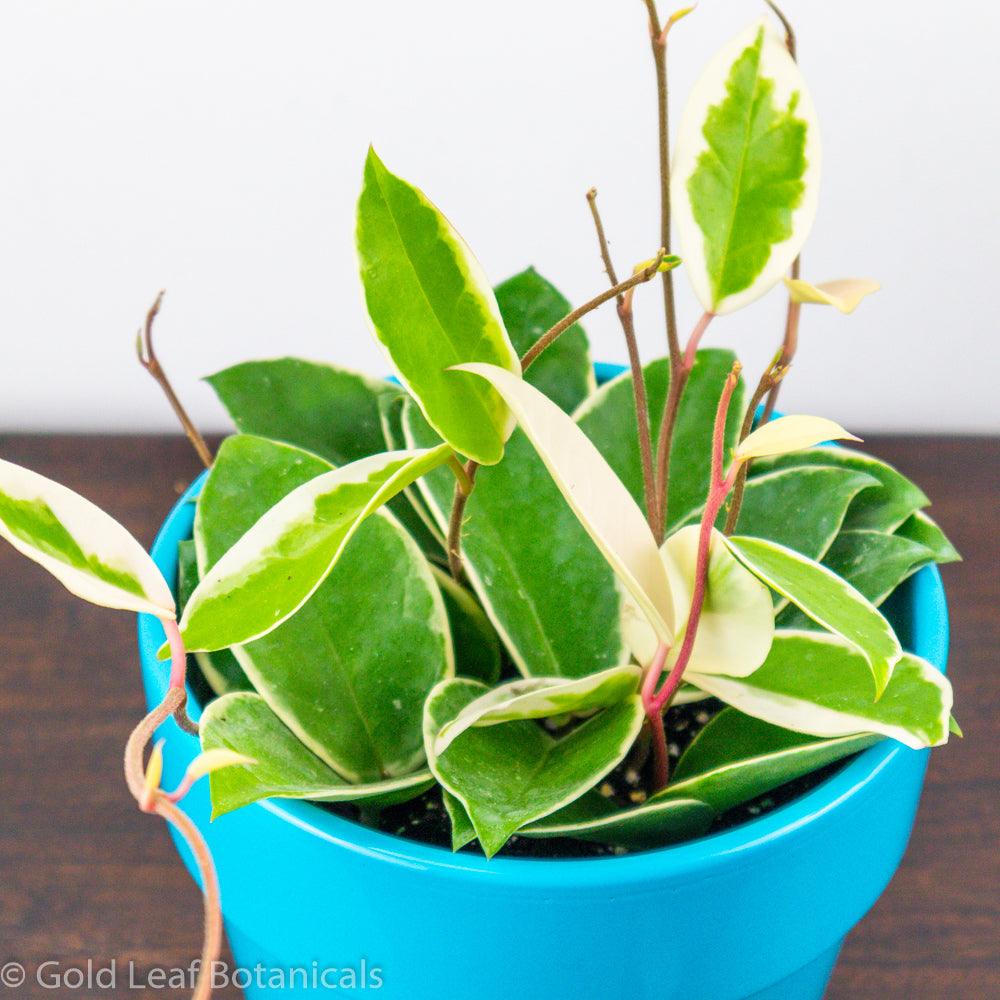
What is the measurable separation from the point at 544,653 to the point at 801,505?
89 mm

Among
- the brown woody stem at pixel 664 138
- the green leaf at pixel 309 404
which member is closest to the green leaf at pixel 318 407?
the green leaf at pixel 309 404

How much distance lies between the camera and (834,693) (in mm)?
303

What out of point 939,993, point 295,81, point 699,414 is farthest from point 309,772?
point 295,81

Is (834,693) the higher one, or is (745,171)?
(745,171)

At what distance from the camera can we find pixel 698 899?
28cm

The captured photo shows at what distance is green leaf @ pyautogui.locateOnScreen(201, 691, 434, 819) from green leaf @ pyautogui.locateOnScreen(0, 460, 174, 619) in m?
0.04

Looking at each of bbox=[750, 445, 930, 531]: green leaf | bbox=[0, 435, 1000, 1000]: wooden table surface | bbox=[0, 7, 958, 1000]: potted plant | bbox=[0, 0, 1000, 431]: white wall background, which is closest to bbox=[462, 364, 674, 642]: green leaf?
bbox=[0, 7, 958, 1000]: potted plant

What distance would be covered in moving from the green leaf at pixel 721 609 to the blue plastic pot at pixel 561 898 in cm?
4

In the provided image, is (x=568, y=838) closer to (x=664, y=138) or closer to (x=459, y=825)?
(x=459, y=825)

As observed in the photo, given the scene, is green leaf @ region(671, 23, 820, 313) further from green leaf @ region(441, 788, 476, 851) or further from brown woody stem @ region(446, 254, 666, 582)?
green leaf @ region(441, 788, 476, 851)

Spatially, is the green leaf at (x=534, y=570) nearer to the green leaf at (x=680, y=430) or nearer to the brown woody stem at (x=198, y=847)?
the green leaf at (x=680, y=430)

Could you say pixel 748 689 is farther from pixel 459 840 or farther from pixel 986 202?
pixel 986 202

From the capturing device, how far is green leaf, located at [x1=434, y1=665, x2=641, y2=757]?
29 cm

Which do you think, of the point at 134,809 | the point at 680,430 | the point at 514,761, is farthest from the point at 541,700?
the point at 134,809
